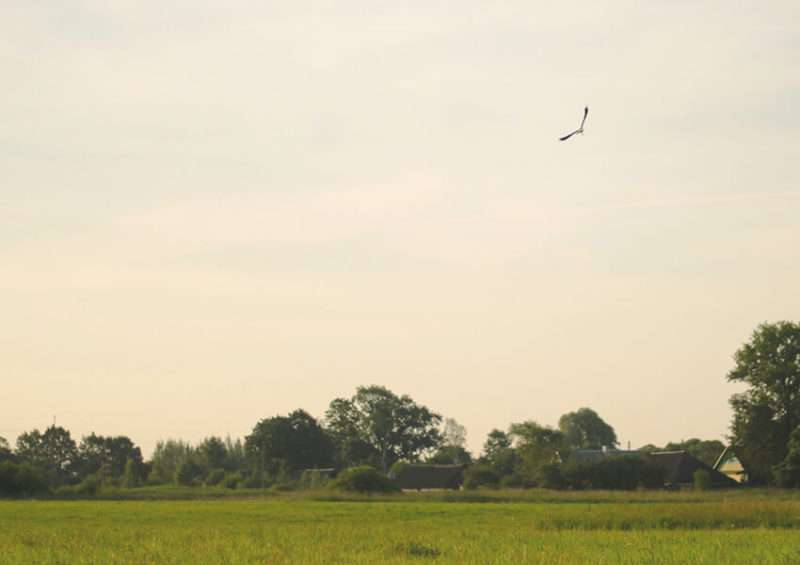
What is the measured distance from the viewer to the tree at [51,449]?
149 m

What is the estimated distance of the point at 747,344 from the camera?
8056cm

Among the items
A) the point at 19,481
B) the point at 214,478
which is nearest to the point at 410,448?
the point at 214,478

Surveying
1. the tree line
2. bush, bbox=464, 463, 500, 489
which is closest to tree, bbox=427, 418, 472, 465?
the tree line

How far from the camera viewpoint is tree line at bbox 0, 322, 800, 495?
77.6 m

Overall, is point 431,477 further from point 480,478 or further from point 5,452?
point 5,452

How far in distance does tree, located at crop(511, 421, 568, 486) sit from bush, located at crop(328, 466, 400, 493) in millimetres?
20755

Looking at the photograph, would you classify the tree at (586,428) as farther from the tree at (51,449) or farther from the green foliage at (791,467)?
the green foliage at (791,467)

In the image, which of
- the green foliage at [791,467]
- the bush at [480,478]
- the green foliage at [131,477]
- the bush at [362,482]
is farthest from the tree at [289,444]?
the green foliage at [791,467]

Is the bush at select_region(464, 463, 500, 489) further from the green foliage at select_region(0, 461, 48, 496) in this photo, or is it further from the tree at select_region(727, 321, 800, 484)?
the green foliage at select_region(0, 461, 48, 496)

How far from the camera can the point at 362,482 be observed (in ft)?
266

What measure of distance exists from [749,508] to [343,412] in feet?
414

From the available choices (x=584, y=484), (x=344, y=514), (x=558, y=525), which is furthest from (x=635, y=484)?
(x=558, y=525)

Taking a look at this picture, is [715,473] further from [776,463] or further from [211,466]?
[211,466]

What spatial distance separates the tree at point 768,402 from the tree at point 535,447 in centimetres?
2259
